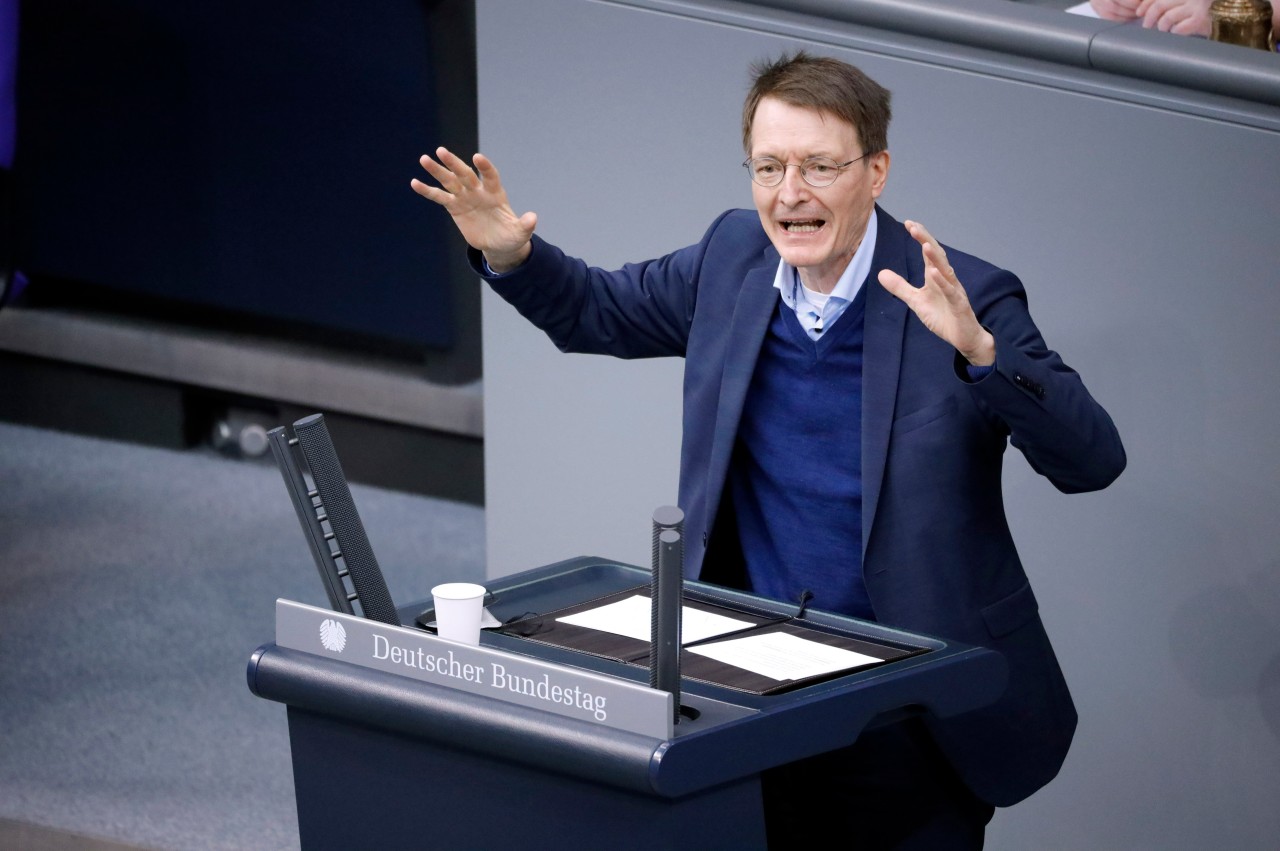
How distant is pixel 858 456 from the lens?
2250 millimetres

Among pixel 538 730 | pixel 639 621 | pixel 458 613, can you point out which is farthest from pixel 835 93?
pixel 538 730

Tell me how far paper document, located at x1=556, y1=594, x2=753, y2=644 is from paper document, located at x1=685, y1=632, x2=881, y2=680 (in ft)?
0.13

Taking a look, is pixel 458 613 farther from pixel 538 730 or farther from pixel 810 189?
pixel 810 189

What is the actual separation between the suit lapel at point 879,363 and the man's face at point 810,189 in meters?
0.06

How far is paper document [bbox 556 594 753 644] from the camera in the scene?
1.98 meters

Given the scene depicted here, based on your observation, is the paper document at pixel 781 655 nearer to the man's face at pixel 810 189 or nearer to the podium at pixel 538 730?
the podium at pixel 538 730

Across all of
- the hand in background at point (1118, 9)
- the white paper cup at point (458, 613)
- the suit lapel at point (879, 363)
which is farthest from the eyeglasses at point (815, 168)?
the hand in background at point (1118, 9)

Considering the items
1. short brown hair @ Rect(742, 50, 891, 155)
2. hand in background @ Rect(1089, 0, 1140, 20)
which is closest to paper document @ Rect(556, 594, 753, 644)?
short brown hair @ Rect(742, 50, 891, 155)

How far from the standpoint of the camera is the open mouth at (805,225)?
2.25 m

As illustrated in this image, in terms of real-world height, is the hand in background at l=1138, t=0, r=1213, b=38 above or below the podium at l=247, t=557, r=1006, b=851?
above

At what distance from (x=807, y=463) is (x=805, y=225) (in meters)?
0.29

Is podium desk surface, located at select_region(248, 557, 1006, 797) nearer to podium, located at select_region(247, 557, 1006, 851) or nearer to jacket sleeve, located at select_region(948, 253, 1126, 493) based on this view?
podium, located at select_region(247, 557, 1006, 851)

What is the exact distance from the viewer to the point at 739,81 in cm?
313

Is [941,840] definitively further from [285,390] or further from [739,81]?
[285,390]
